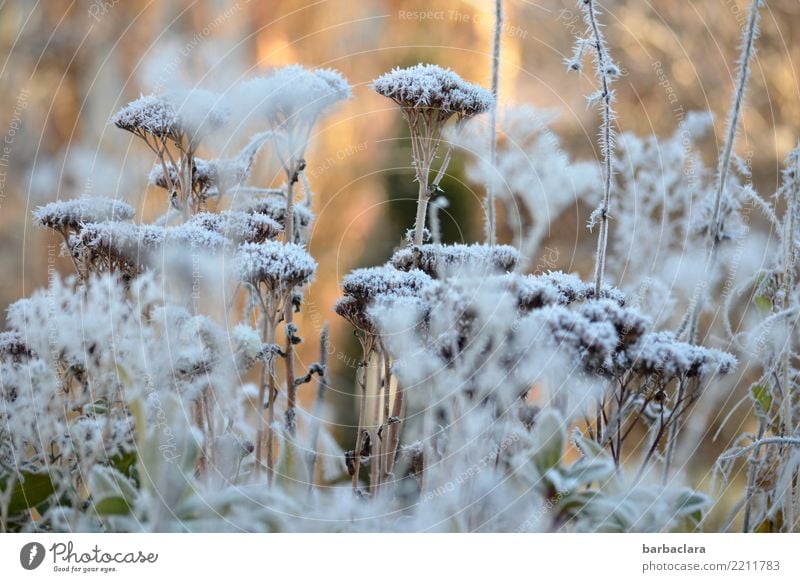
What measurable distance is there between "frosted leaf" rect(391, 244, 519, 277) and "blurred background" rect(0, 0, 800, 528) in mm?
106

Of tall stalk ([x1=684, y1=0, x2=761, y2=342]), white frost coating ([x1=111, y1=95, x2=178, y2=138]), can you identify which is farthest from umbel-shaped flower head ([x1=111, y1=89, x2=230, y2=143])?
tall stalk ([x1=684, y1=0, x2=761, y2=342])

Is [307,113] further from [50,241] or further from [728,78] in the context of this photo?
[728,78]

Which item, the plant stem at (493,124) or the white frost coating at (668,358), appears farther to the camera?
the plant stem at (493,124)

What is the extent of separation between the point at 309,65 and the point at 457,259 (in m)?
0.25

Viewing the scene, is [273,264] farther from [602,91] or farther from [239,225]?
[602,91]

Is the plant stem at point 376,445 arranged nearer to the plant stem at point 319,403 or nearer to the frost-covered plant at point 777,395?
the plant stem at point 319,403

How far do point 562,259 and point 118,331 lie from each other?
44 cm

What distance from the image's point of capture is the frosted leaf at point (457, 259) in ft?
1.53

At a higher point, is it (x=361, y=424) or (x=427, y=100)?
(x=427, y=100)

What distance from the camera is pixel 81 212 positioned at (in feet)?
1.61

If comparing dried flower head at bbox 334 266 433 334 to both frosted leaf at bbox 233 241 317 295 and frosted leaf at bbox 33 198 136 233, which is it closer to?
frosted leaf at bbox 233 241 317 295

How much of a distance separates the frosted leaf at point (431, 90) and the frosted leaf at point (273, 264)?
0.12m
